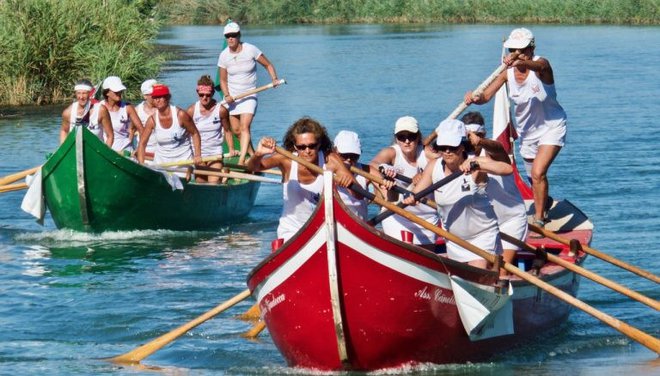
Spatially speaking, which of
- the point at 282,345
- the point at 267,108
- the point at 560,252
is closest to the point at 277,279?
the point at 282,345

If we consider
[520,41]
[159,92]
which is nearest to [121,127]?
[159,92]

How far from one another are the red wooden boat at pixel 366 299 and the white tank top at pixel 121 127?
25.2 ft

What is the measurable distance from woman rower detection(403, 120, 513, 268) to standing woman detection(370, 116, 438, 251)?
93 cm

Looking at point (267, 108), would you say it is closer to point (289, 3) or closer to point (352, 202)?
point (352, 202)

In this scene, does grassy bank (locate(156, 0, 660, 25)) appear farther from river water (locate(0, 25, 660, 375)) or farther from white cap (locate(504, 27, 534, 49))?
white cap (locate(504, 27, 534, 49))

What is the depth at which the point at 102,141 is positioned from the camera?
15.5 metres

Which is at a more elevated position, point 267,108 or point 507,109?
point 507,109

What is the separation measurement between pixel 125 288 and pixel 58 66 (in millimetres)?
19224

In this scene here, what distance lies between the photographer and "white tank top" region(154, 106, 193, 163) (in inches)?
643

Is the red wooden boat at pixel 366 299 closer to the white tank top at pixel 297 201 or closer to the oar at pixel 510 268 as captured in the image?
the oar at pixel 510 268

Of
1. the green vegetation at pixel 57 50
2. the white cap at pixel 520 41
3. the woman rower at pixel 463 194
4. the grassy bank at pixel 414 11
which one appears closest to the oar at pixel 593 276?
the woman rower at pixel 463 194

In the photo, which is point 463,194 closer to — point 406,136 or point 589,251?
point 406,136

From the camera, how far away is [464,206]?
33.0 feet

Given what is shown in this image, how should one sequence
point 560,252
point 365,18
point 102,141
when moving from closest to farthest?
point 560,252 → point 102,141 → point 365,18
